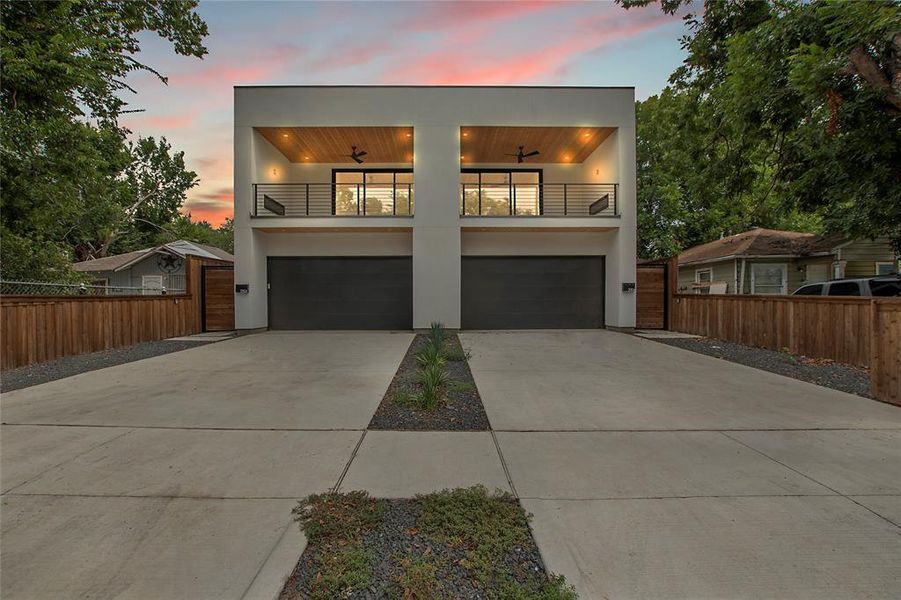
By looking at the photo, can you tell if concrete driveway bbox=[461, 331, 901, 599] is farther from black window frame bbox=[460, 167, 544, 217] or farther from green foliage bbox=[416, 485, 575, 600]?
black window frame bbox=[460, 167, 544, 217]

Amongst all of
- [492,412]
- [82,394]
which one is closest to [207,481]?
[492,412]

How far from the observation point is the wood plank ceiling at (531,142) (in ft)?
37.6

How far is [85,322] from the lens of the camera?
8.00 meters

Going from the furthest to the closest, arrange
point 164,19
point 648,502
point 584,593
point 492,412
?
point 164,19 → point 492,412 → point 648,502 → point 584,593

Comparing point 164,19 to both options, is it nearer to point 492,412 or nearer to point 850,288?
point 492,412

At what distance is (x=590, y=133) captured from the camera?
11695 mm

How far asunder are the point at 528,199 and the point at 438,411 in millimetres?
10541

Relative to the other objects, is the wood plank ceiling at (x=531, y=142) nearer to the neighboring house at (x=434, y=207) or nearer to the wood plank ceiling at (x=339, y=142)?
the neighboring house at (x=434, y=207)

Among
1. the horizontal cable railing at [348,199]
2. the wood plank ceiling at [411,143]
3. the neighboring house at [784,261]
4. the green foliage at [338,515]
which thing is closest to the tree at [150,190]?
the horizontal cable railing at [348,199]

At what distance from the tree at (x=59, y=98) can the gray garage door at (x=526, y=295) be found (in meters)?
9.81

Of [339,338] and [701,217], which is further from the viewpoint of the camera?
[701,217]

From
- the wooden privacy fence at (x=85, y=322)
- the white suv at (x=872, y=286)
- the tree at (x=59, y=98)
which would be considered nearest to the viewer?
the wooden privacy fence at (x=85, y=322)

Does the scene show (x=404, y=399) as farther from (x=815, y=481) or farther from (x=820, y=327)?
(x=820, y=327)

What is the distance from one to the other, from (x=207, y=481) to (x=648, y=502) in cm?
301
